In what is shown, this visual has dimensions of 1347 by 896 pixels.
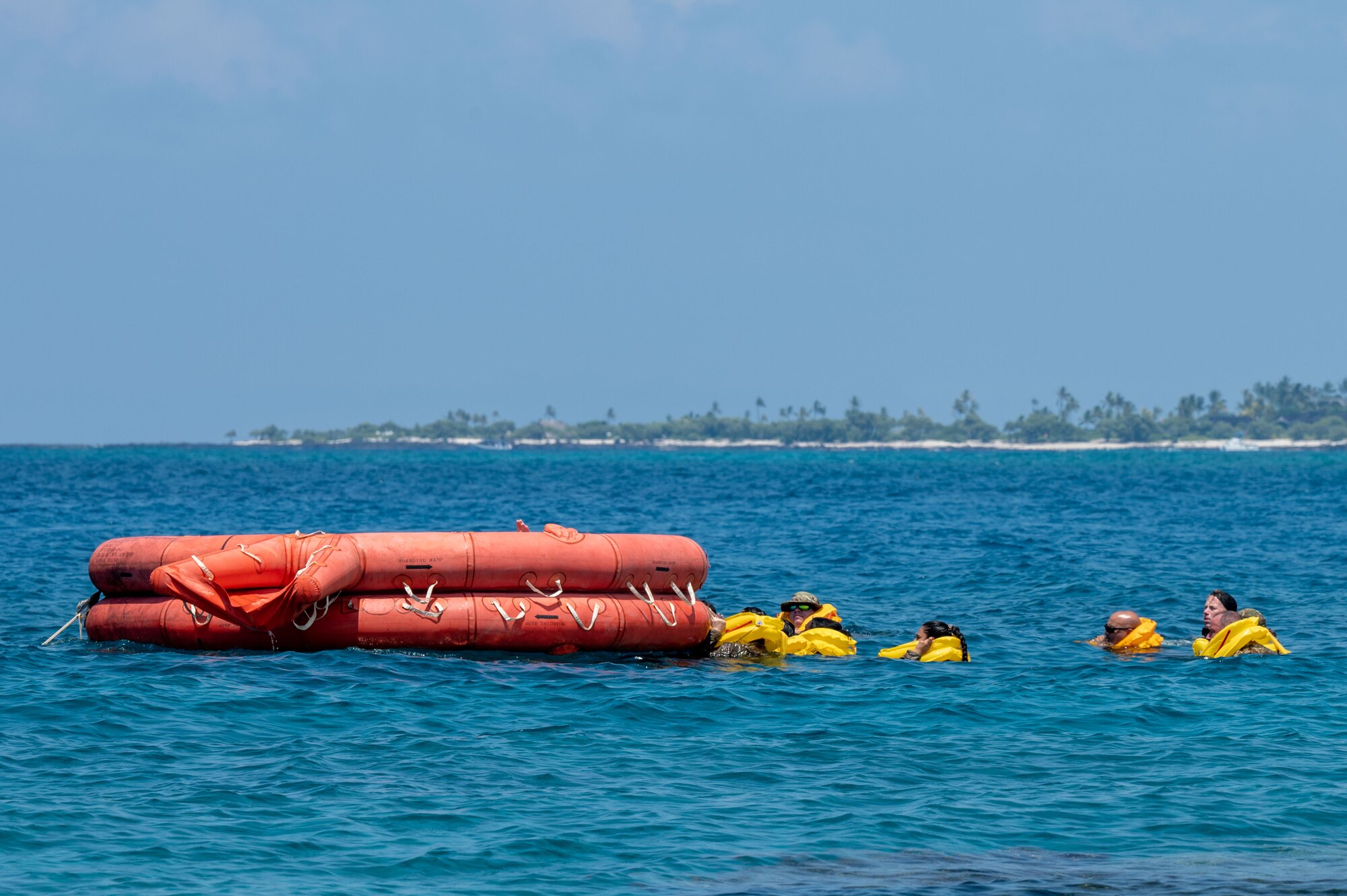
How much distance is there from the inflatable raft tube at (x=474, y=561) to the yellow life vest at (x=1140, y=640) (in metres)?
4.71

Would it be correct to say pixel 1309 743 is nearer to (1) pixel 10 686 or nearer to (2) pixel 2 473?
(1) pixel 10 686

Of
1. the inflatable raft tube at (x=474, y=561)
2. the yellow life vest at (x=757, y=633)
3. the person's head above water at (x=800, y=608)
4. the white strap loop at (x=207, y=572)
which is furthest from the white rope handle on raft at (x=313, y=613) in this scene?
the person's head above water at (x=800, y=608)

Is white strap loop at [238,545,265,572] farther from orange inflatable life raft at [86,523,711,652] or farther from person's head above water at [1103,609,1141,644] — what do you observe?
person's head above water at [1103,609,1141,644]

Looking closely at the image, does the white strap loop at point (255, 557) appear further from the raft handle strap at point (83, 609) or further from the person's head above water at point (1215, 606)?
the person's head above water at point (1215, 606)

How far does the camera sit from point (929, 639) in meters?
15.5

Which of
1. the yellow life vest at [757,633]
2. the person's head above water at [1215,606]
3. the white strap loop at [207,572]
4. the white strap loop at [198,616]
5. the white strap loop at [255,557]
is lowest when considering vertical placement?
the yellow life vest at [757,633]

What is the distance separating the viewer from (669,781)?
34.4ft

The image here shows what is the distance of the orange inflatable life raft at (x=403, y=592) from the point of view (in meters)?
14.0

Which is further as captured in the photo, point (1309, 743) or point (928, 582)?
point (928, 582)

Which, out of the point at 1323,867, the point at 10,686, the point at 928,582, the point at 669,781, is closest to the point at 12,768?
the point at 10,686

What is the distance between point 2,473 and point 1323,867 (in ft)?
305

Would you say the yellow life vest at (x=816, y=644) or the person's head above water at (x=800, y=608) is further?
the person's head above water at (x=800, y=608)

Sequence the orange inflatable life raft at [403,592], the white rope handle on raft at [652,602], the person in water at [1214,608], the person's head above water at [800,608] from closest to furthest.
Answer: the orange inflatable life raft at [403,592] → the white rope handle on raft at [652,602] → the person in water at [1214,608] → the person's head above water at [800,608]

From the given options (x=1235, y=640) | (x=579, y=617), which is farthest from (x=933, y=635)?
(x=579, y=617)
